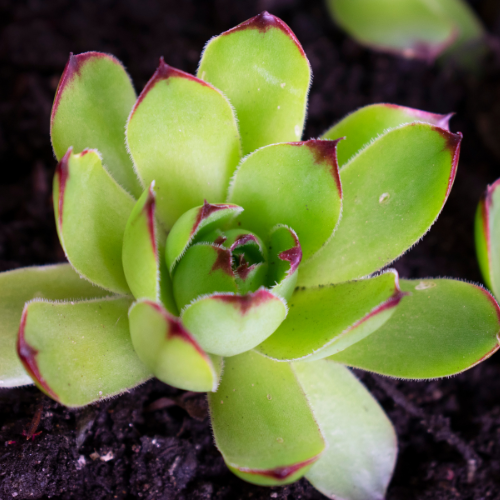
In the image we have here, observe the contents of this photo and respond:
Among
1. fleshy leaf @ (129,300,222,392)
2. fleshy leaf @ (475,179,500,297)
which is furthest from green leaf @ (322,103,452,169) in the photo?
fleshy leaf @ (129,300,222,392)

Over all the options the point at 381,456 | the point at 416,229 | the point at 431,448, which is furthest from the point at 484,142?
the point at 381,456

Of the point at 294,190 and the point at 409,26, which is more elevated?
the point at 409,26

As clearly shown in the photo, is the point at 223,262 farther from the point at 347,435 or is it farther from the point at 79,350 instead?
the point at 347,435

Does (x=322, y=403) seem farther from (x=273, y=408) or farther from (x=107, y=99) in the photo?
(x=107, y=99)

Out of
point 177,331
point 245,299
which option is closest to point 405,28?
point 245,299

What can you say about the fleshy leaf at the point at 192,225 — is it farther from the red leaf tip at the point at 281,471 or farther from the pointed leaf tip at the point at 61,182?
the red leaf tip at the point at 281,471

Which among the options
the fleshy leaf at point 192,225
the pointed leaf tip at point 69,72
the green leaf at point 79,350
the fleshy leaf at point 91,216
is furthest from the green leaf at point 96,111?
the green leaf at point 79,350

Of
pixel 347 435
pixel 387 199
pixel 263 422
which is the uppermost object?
pixel 387 199
